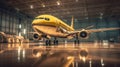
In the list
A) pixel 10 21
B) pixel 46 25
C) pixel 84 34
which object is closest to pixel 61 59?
pixel 46 25

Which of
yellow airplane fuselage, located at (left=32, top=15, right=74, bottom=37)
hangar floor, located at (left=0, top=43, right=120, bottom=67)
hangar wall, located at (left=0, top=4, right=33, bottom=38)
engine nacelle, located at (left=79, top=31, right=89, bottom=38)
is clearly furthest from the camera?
hangar wall, located at (left=0, top=4, right=33, bottom=38)

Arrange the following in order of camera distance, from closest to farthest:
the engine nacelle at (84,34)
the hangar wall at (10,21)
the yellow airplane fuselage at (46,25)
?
the yellow airplane fuselage at (46,25), the engine nacelle at (84,34), the hangar wall at (10,21)

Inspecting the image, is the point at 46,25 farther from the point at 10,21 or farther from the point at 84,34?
the point at 10,21

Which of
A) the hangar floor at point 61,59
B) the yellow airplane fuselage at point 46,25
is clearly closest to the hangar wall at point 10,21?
the yellow airplane fuselage at point 46,25

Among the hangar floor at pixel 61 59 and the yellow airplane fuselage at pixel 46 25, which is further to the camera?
the yellow airplane fuselage at pixel 46 25

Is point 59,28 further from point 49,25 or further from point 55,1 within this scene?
point 55,1

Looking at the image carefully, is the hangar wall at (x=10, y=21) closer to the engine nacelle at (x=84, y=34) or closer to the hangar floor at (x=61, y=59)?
the engine nacelle at (x=84, y=34)

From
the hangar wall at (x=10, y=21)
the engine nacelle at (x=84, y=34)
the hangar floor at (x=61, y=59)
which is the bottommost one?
the hangar floor at (x=61, y=59)

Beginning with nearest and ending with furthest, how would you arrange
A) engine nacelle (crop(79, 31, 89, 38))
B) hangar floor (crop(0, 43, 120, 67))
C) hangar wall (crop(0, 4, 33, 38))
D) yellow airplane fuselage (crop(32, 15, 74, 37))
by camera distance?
hangar floor (crop(0, 43, 120, 67)), yellow airplane fuselage (crop(32, 15, 74, 37)), engine nacelle (crop(79, 31, 89, 38)), hangar wall (crop(0, 4, 33, 38))

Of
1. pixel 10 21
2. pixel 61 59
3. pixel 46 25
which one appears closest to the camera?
pixel 61 59

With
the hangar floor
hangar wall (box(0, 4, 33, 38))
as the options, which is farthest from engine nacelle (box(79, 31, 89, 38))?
hangar wall (box(0, 4, 33, 38))

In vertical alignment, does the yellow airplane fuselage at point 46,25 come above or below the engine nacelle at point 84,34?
above

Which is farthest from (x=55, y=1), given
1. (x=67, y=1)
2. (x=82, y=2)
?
(x=82, y=2)

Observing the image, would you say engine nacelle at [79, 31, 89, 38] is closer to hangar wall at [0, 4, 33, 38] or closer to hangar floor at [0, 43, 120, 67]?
hangar floor at [0, 43, 120, 67]
